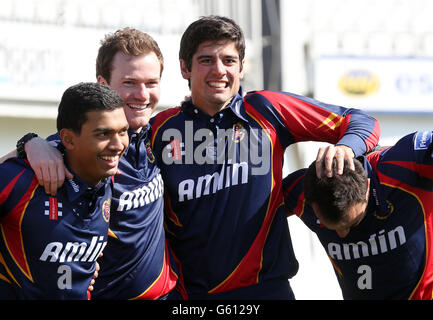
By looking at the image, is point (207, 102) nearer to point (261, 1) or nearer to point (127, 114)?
point (127, 114)

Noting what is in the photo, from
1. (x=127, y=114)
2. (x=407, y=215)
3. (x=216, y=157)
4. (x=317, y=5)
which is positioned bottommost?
(x=407, y=215)

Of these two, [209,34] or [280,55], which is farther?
[280,55]

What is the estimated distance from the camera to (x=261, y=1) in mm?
9188

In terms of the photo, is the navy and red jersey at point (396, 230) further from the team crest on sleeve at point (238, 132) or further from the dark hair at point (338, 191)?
the team crest on sleeve at point (238, 132)

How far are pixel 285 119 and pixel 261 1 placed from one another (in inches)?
233

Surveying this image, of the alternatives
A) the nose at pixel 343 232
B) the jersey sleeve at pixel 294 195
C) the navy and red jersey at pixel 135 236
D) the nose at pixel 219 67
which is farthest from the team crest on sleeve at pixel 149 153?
the nose at pixel 343 232

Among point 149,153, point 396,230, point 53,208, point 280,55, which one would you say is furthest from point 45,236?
Answer: point 280,55

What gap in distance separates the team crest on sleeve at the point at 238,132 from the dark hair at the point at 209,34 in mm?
339

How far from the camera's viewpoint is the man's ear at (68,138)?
3035 millimetres

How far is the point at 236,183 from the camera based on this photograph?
3.46 meters

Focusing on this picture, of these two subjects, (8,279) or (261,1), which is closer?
(8,279)

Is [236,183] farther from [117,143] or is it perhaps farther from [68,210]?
[68,210]

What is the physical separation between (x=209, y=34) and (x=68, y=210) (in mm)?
1131

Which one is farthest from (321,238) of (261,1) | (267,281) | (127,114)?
(261,1)
